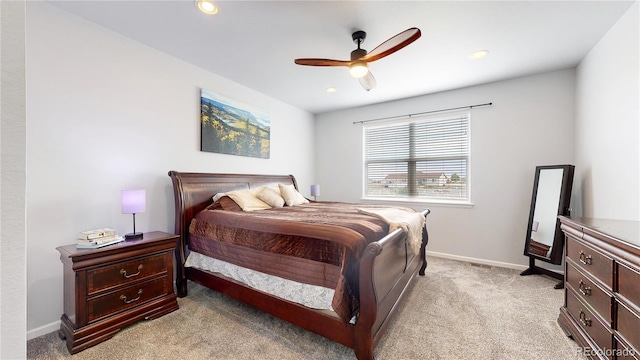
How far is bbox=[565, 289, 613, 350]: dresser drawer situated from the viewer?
1.43m

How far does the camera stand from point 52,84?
203 cm

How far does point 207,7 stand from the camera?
6.54 feet

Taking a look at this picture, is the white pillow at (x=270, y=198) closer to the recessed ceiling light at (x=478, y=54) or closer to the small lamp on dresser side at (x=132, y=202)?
the small lamp on dresser side at (x=132, y=202)

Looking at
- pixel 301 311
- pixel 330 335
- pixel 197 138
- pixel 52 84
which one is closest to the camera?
pixel 330 335

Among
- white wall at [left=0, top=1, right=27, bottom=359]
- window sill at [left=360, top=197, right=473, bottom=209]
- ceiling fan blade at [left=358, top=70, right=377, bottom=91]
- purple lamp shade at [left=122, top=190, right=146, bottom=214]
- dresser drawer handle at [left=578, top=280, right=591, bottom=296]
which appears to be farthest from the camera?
window sill at [left=360, top=197, right=473, bottom=209]

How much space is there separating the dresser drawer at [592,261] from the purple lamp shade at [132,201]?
3.36m

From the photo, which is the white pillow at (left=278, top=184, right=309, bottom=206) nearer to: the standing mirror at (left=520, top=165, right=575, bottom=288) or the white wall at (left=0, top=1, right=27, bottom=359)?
the white wall at (left=0, top=1, right=27, bottom=359)

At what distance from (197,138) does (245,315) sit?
218 cm

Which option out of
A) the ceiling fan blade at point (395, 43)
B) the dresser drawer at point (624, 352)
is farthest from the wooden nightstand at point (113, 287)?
the dresser drawer at point (624, 352)

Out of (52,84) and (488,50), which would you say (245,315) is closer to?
(52,84)

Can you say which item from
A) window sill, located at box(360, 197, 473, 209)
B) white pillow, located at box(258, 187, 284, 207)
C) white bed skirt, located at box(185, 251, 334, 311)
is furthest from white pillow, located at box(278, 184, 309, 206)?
window sill, located at box(360, 197, 473, 209)

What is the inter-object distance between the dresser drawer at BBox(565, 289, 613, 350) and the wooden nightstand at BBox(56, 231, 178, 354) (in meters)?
3.17

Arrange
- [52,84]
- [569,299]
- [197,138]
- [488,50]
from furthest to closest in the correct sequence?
[197,138]
[488,50]
[52,84]
[569,299]

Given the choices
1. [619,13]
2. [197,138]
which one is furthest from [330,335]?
[619,13]
